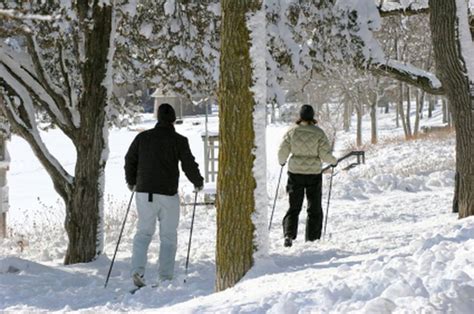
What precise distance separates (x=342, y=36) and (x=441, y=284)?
20.6 feet

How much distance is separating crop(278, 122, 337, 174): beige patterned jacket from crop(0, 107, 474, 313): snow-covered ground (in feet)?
3.31

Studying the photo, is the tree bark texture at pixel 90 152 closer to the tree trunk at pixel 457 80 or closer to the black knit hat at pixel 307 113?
the black knit hat at pixel 307 113

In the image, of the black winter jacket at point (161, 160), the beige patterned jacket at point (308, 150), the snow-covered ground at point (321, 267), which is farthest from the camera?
the beige patterned jacket at point (308, 150)

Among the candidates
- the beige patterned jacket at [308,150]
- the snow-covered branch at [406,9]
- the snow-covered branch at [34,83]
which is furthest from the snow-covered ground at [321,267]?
the snow-covered branch at [406,9]

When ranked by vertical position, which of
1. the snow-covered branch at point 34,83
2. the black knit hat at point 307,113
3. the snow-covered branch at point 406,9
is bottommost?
the black knit hat at point 307,113

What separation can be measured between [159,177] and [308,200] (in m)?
2.62

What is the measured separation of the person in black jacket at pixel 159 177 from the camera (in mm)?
6902

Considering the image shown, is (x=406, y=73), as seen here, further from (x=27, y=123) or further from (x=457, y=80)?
(x=27, y=123)

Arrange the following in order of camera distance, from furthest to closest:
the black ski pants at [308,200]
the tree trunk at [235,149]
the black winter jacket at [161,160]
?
the black ski pants at [308,200]
the black winter jacket at [161,160]
the tree trunk at [235,149]

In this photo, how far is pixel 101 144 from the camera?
903 cm

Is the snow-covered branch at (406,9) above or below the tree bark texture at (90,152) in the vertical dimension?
above

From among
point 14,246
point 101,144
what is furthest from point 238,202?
point 14,246

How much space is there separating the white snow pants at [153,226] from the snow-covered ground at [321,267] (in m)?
0.32

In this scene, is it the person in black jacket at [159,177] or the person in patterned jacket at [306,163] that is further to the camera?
the person in patterned jacket at [306,163]
